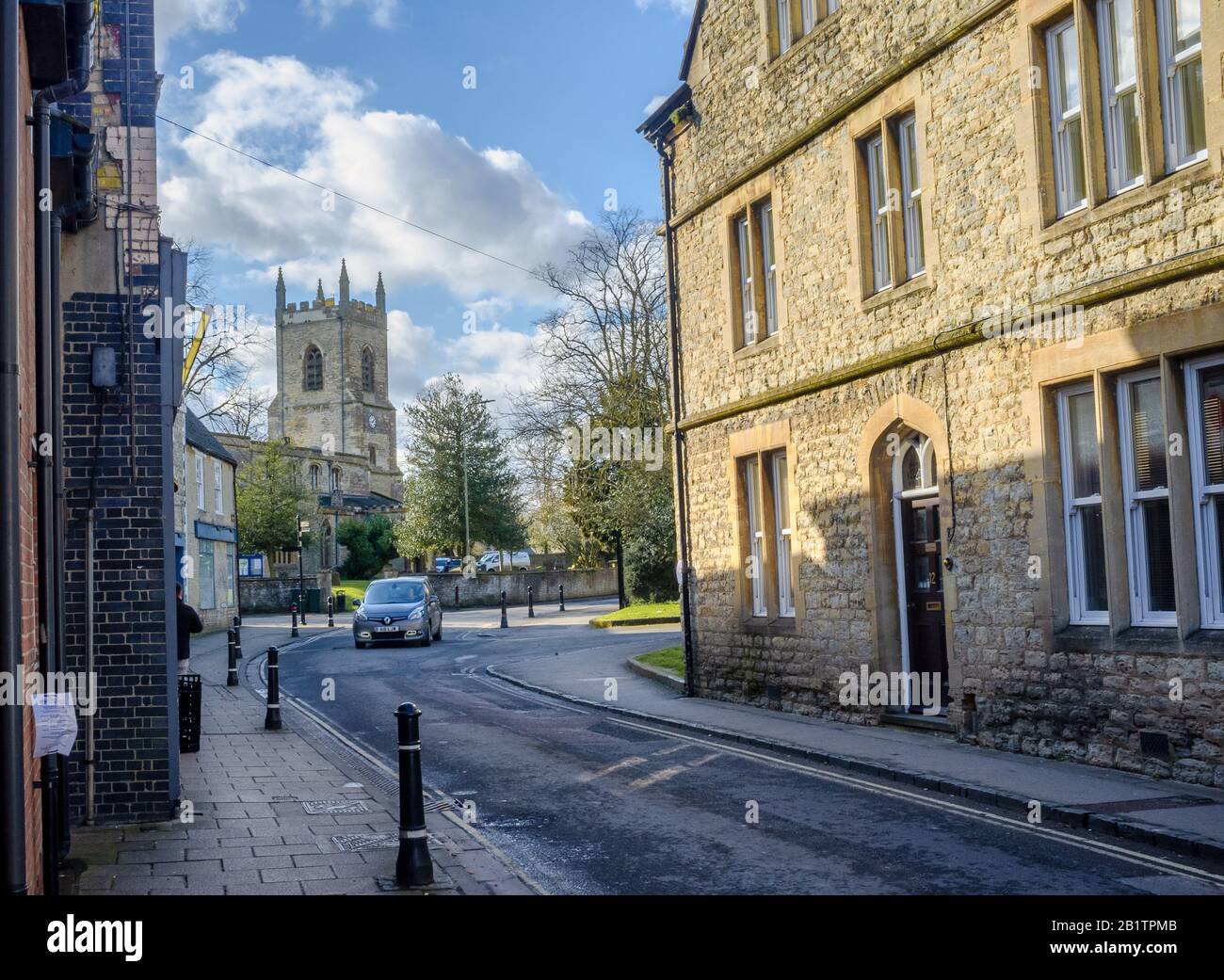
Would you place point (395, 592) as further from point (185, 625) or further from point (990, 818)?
point (990, 818)

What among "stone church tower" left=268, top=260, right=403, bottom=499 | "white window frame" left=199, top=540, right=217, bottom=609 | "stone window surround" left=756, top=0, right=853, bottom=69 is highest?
"stone church tower" left=268, top=260, right=403, bottom=499

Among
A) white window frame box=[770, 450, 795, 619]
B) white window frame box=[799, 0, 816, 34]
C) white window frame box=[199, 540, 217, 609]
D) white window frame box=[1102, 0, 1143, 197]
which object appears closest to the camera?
white window frame box=[1102, 0, 1143, 197]

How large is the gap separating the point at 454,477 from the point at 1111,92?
52.9 meters

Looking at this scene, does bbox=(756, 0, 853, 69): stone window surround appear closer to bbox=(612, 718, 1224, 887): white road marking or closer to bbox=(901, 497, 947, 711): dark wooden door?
bbox=(901, 497, 947, 711): dark wooden door

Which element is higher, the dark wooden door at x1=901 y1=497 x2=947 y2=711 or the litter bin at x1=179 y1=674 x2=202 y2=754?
the dark wooden door at x1=901 y1=497 x2=947 y2=711

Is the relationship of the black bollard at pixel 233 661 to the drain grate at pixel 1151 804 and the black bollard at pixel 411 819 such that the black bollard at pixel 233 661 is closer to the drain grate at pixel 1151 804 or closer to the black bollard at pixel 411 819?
the black bollard at pixel 411 819

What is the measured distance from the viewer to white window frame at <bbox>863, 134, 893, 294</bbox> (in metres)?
13.3

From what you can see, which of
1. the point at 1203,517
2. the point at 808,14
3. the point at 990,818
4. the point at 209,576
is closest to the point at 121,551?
the point at 990,818

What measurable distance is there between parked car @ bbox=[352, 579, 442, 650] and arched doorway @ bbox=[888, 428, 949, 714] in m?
16.8

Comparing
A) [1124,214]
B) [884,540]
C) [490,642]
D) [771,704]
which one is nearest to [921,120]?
[1124,214]

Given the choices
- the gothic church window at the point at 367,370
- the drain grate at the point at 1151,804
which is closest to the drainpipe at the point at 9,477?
the drain grate at the point at 1151,804

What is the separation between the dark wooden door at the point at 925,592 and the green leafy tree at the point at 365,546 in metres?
55.3

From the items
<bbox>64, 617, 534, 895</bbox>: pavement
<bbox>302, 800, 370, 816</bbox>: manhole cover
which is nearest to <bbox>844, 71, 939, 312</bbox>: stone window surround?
<bbox>64, 617, 534, 895</bbox>: pavement

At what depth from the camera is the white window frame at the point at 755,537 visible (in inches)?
626
